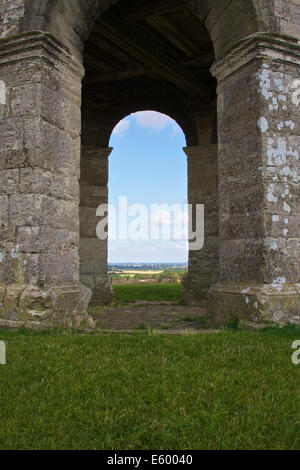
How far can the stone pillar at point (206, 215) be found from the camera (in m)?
9.59

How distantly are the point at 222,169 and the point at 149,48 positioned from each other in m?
4.18

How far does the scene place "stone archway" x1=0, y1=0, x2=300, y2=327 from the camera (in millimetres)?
4570

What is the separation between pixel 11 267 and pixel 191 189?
20.0ft

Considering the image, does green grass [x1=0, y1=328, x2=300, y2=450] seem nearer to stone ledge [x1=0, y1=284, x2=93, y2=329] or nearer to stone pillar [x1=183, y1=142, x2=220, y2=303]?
stone ledge [x1=0, y1=284, x2=93, y2=329]

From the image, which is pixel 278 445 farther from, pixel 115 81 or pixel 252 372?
pixel 115 81

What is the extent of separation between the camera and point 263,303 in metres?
4.32

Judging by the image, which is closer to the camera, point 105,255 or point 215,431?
point 215,431

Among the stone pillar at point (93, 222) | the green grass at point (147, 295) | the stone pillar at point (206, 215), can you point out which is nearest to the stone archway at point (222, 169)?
the stone pillar at point (206, 215)

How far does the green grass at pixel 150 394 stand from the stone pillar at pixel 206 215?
5758mm

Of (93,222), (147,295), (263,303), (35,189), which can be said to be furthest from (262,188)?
(147,295)

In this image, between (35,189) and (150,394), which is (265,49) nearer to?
(35,189)

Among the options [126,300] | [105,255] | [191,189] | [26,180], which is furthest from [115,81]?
[26,180]

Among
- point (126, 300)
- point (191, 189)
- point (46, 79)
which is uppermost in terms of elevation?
point (46, 79)

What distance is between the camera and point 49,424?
7.05ft
